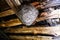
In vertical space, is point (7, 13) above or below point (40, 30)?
above

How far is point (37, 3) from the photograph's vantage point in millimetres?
1800

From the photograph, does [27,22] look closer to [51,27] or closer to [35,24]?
[35,24]

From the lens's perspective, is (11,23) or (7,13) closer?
(7,13)

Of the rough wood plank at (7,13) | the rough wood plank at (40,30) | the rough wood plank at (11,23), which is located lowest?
the rough wood plank at (40,30)

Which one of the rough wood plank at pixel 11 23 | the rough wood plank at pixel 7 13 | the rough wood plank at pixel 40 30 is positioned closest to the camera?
the rough wood plank at pixel 40 30

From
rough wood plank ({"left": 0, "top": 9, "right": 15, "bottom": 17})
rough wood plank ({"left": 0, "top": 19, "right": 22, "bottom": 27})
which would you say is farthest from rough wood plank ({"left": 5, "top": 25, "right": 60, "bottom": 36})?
rough wood plank ({"left": 0, "top": 9, "right": 15, "bottom": 17})

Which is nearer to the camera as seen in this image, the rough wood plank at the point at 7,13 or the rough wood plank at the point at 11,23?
the rough wood plank at the point at 7,13

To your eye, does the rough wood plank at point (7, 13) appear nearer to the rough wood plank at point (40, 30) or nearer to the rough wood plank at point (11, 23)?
the rough wood plank at point (11, 23)

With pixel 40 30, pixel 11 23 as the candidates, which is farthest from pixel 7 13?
pixel 40 30

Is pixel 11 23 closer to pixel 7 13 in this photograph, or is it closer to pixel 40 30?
pixel 7 13

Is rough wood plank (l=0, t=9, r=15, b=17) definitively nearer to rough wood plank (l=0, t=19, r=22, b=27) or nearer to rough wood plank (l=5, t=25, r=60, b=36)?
rough wood plank (l=0, t=19, r=22, b=27)

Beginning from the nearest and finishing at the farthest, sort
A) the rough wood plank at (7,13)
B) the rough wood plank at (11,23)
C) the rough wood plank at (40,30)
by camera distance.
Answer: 1. the rough wood plank at (40,30)
2. the rough wood plank at (7,13)
3. the rough wood plank at (11,23)

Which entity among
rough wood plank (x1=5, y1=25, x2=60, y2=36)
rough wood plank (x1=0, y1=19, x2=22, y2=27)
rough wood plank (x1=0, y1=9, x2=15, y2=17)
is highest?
rough wood plank (x1=0, y1=9, x2=15, y2=17)

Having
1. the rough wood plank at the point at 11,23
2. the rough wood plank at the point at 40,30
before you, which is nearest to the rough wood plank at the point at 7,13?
the rough wood plank at the point at 11,23
